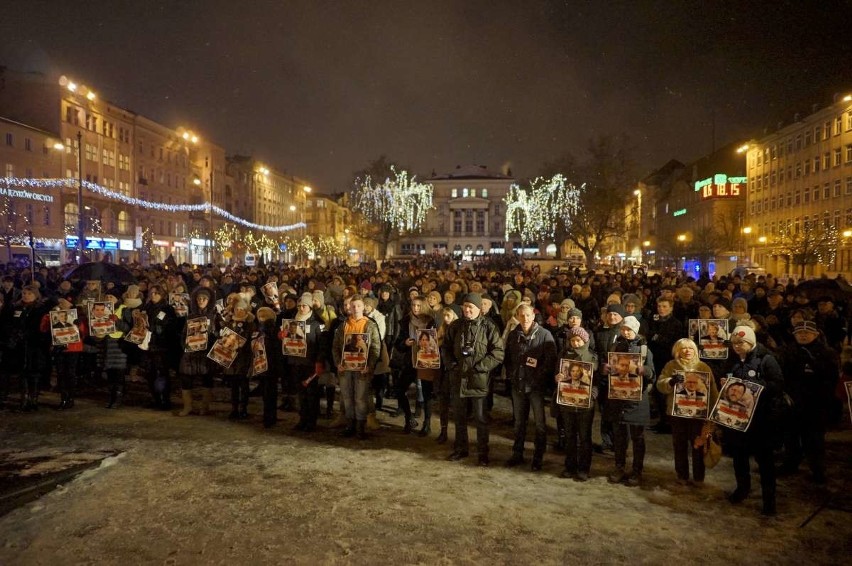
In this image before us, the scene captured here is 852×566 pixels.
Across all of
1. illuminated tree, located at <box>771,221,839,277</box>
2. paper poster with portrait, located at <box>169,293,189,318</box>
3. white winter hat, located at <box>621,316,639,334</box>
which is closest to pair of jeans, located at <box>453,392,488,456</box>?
white winter hat, located at <box>621,316,639,334</box>

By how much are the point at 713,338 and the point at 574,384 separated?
3175 mm

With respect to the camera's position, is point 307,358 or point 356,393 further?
point 307,358

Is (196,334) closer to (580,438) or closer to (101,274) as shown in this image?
(580,438)

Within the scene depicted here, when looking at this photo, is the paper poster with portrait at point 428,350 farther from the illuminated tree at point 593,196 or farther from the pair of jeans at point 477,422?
the illuminated tree at point 593,196

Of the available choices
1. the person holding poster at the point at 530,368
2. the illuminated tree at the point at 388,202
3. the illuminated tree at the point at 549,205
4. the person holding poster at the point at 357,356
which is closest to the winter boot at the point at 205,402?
the person holding poster at the point at 357,356

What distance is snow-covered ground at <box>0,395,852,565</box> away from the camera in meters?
5.42

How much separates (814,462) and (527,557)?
13.2 ft

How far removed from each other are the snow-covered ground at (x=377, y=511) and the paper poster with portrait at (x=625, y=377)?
990mm

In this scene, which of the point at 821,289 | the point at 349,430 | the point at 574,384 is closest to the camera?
the point at 574,384

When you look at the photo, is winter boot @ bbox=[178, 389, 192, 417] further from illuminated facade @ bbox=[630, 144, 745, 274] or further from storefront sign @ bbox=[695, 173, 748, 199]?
storefront sign @ bbox=[695, 173, 748, 199]

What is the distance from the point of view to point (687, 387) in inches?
271

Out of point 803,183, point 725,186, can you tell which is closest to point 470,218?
point 725,186

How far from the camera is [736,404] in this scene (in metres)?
6.48

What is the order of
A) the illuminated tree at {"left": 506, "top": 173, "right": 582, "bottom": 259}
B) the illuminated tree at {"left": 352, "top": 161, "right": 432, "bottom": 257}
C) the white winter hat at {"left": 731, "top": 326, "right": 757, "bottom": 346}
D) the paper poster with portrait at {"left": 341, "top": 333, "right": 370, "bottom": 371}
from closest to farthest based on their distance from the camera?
1. the white winter hat at {"left": 731, "top": 326, "right": 757, "bottom": 346}
2. the paper poster with portrait at {"left": 341, "top": 333, "right": 370, "bottom": 371}
3. the illuminated tree at {"left": 506, "top": 173, "right": 582, "bottom": 259}
4. the illuminated tree at {"left": 352, "top": 161, "right": 432, "bottom": 257}
